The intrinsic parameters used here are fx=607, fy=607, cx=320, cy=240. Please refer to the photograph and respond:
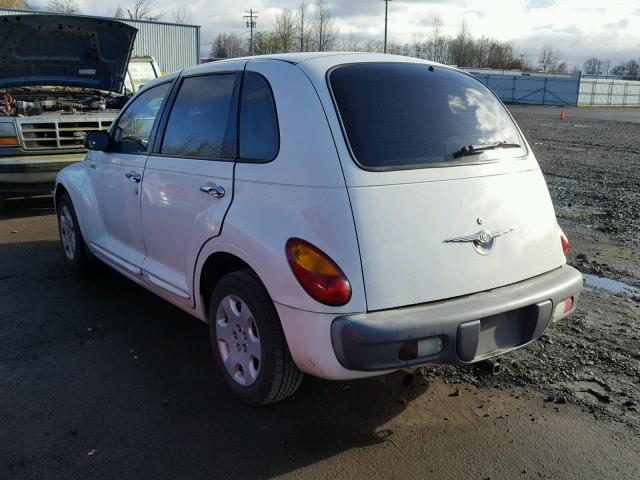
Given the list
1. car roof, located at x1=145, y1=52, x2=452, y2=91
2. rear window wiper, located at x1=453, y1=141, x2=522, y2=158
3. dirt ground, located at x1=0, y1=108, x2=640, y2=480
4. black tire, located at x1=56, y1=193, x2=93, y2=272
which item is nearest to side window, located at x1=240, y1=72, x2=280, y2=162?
car roof, located at x1=145, y1=52, x2=452, y2=91

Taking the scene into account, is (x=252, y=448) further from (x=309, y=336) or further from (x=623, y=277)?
(x=623, y=277)

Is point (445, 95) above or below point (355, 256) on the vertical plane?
above

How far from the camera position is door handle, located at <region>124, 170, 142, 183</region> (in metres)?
4.17

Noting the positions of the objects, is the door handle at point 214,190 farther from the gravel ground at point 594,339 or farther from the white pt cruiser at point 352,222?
the gravel ground at point 594,339

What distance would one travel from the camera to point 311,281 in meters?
2.72

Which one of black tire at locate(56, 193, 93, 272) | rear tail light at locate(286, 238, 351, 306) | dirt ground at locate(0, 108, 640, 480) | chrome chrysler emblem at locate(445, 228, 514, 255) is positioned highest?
chrome chrysler emblem at locate(445, 228, 514, 255)

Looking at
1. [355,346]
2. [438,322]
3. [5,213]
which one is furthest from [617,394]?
[5,213]

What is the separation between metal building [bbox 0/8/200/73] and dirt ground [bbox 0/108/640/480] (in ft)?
96.3

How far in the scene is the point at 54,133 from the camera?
7.93 metres

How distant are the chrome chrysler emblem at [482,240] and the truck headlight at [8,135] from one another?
6675mm

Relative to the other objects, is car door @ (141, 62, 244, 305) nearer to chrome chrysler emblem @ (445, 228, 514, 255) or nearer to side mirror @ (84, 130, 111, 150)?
side mirror @ (84, 130, 111, 150)

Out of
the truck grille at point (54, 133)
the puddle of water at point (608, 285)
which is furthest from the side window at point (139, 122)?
the puddle of water at point (608, 285)

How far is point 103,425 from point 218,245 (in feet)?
3.63

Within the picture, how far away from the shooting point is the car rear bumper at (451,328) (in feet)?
8.73
